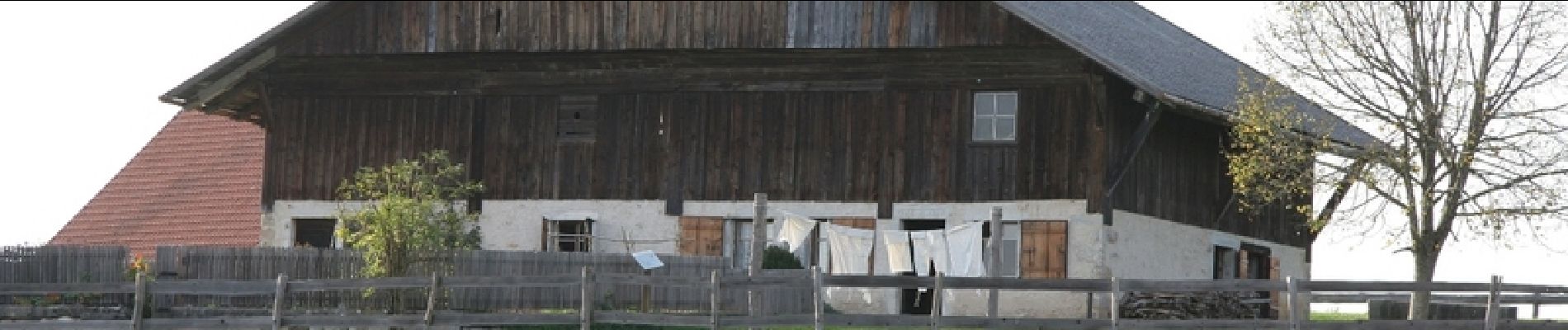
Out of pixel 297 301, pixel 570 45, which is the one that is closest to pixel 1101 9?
pixel 570 45

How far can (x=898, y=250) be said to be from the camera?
→ 37.8 meters

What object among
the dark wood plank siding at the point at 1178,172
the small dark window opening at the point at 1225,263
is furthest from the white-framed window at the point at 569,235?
the small dark window opening at the point at 1225,263

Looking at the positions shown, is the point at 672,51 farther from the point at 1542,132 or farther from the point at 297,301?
the point at 1542,132

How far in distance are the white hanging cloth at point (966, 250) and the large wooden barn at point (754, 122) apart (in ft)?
4.22

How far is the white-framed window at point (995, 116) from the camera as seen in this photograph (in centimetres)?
3847

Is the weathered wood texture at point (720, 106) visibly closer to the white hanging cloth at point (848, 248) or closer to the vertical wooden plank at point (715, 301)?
the white hanging cloth at point (848, 248)

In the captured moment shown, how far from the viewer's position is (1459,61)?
35531 mm

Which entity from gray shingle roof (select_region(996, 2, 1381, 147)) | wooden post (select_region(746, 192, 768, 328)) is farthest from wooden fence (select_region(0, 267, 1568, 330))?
gray shingle roof (select_region(996, 2, 1381, 147))

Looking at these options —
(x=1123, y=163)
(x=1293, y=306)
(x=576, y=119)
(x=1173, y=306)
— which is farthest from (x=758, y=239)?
(x=1293, y=306)

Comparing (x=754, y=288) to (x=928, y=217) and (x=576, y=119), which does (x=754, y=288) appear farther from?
(x=576, y=119)

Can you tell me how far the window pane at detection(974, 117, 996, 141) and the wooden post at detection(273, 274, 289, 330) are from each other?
1088 centimetres

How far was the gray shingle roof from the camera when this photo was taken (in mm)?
36438

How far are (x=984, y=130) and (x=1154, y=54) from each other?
619 cm

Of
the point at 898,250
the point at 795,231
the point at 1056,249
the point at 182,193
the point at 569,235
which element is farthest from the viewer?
the point at 182,193
